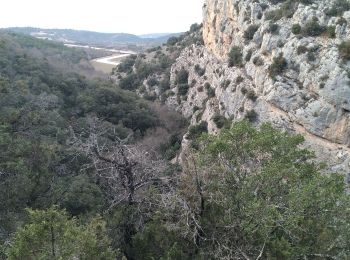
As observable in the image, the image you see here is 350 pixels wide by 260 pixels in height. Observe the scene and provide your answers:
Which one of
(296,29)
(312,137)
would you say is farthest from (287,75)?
(312,137)

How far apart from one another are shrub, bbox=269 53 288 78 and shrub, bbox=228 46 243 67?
666 centimetres

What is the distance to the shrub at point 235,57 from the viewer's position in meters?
39.5

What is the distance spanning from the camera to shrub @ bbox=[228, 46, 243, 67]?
39.5 m

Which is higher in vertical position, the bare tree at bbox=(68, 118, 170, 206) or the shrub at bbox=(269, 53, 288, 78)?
the bare tree at bbox=(68, 118, 170, 206)

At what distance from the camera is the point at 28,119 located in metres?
24.2

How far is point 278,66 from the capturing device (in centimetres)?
3225

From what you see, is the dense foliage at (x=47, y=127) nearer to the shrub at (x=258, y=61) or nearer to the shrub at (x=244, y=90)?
the shrub at (x=244, y=90)

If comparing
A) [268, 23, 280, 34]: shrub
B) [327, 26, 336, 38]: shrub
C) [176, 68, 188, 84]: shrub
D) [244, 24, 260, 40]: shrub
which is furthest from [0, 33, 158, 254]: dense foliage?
[327, 26, 336, 38]: shrub

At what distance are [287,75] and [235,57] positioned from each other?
929 cm

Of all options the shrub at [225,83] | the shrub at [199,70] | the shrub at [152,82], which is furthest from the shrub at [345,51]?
the shrub at [152,82]

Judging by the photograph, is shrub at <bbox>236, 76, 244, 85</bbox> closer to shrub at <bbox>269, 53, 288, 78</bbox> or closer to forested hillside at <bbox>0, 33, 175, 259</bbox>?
shrub at <bbox>269, 53, 288, 78</bbox>

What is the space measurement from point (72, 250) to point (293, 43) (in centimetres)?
2736

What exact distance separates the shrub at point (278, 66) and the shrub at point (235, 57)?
21.9 feet

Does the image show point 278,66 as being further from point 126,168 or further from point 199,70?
point 126,168
